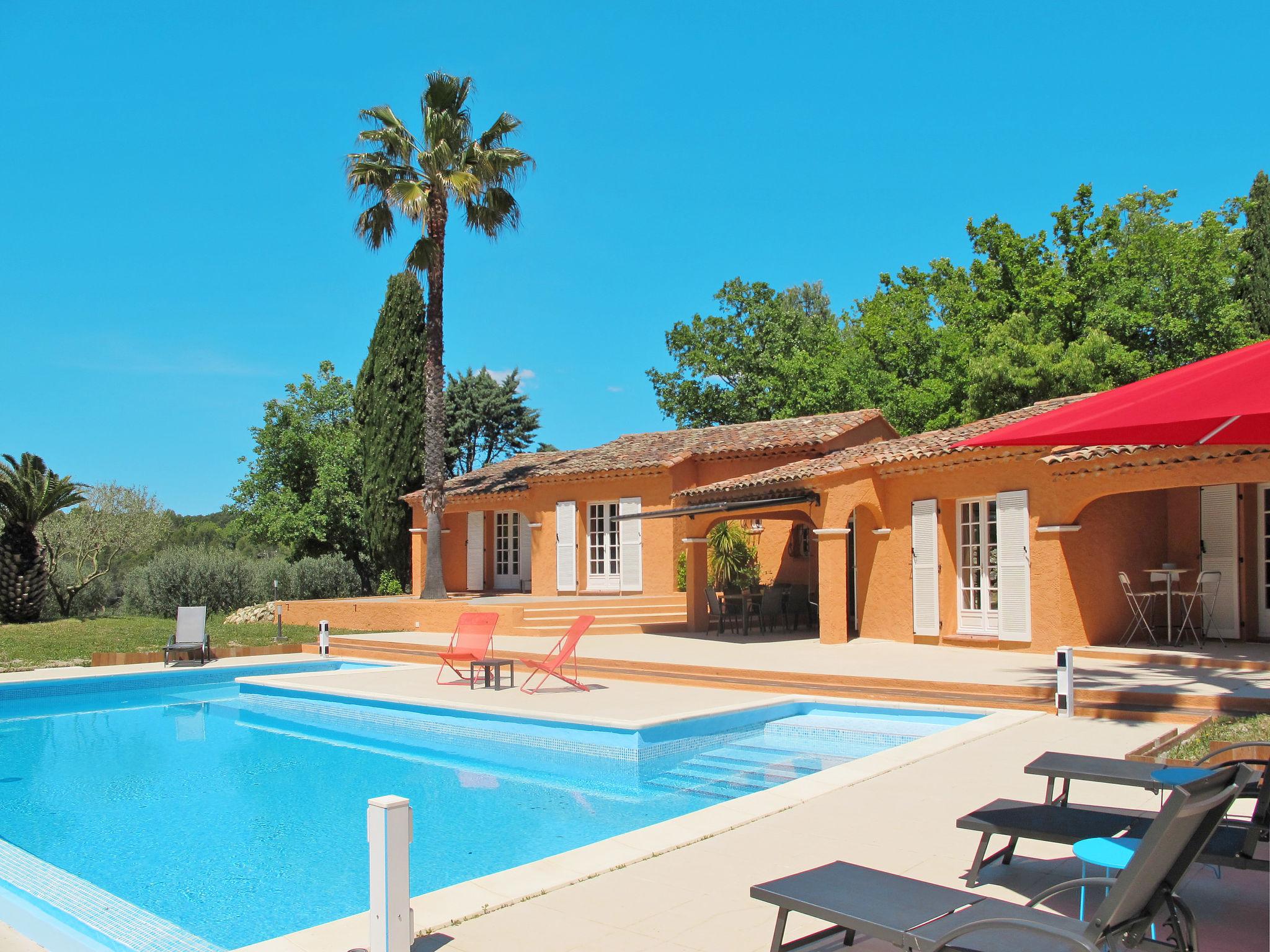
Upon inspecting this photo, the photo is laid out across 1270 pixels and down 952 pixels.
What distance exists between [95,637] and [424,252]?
10.6m

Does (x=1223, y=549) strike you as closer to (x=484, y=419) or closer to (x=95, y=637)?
(x=95, y=637)

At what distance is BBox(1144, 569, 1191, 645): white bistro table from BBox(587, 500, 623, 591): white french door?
11443 millimetres

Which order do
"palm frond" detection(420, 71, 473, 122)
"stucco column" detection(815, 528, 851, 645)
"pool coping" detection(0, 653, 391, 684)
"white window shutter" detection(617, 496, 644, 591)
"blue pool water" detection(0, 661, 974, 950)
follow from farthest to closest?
"white window shutter" detection(617, 496, 644, 591)
"palm frond" detection(420, 71, 473, 122)
"stucco column" detection(815, 528, 851, 645)
"pool coping" detection(0, 653, 391, 684)
"blue pool water" detection(0, 661, 974, 950)

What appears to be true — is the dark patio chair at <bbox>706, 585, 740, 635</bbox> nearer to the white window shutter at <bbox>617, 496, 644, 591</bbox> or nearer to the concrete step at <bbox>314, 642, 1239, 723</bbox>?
the white window shutter at <bbox>617, 496, 644, 591</bbox>

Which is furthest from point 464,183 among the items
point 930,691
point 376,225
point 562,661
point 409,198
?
point 930,691

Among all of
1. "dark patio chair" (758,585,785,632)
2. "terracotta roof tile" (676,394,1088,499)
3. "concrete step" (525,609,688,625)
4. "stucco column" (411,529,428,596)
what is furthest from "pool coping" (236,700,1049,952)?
"stucco column" (411,529,428,596)

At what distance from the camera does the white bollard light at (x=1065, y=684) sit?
8961 mm

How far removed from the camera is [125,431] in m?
32.9

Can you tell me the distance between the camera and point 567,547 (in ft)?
74.4

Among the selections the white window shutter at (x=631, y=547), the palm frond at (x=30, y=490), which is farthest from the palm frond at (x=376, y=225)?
the palm frond at (x=30, y=490)

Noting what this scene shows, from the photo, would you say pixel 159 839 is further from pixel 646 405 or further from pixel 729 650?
pixel 646 405

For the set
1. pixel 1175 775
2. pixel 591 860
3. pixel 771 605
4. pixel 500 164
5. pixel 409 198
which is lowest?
pixel 591 860

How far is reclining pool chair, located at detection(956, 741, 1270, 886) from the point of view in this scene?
380 centimetres

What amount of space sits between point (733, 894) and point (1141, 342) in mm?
26531
